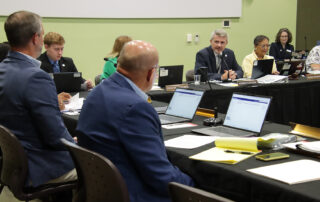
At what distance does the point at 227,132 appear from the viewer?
250 centimetres

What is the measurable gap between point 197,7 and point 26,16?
4.64 m

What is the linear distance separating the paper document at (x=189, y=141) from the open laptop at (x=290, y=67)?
320cm

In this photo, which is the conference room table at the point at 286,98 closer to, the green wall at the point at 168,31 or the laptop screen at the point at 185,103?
the laptop screen at the point at 185,103

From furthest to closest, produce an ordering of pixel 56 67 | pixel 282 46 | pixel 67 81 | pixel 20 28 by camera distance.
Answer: pixel 282 46 < pixel 56 67 < pixel 67 81 < pixel 20 28

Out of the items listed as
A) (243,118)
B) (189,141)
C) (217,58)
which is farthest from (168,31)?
(189,141)

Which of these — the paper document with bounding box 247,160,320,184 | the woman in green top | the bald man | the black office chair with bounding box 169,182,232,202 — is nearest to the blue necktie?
the woman in green top

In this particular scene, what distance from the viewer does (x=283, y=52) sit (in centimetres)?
760

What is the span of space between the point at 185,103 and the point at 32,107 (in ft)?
3.70

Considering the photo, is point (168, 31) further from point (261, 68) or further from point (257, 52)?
point (261, 68)

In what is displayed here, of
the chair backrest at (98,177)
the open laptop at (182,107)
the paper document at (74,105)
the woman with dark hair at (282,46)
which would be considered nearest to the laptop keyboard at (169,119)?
the open laptop at (182,107)

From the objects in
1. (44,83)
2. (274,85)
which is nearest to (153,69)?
A: (44,83)

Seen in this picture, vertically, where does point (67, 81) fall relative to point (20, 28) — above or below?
below

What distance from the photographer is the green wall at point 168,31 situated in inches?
231

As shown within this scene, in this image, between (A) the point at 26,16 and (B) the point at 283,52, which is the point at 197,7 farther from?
(A) the point at 26,16
